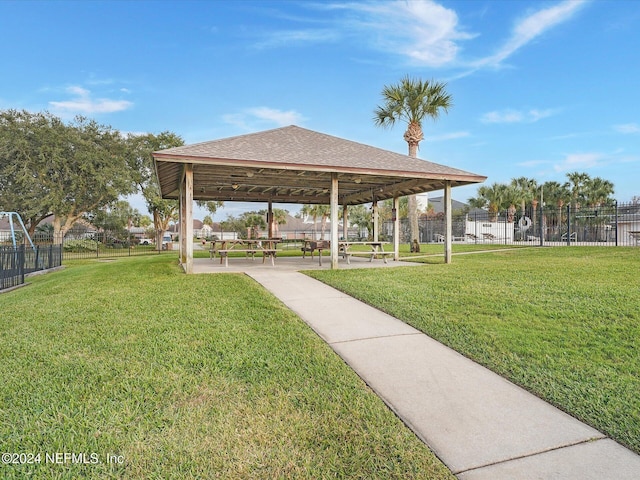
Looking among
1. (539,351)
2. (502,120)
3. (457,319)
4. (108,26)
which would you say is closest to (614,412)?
(539,351)

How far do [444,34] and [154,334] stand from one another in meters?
14.3

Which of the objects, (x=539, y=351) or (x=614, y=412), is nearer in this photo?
(x=614, y=412)

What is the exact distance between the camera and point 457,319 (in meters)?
5.19

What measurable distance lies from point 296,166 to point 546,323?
6.65 meters

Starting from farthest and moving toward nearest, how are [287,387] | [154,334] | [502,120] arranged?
1. [502,120]
2. [154,334]
3. [287,387]

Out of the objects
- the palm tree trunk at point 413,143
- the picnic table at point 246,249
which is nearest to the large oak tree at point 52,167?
the picnic table at point 246,249

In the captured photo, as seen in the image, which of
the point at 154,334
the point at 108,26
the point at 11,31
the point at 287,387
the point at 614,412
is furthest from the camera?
the point at 11,31

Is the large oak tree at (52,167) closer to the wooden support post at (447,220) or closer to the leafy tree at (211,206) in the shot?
the leafy tree at (211,206)

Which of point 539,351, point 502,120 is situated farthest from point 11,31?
point 502,120

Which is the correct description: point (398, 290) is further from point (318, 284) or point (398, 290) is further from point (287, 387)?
point (287, 387)

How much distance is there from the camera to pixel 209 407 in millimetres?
2881

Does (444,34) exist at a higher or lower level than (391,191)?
higher

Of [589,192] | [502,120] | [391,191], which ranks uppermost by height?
[502,120]

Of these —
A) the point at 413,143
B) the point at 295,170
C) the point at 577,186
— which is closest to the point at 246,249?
the point at 295,170
